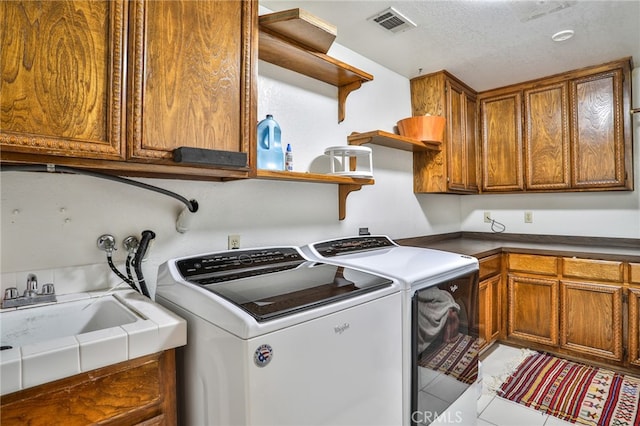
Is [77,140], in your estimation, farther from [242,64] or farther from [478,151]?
[478,151]

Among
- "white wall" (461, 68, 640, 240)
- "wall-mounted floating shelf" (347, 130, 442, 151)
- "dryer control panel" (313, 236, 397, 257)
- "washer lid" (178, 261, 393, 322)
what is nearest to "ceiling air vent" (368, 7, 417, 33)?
"wall-mounted floating shelf" (347, 130, 442, 151)

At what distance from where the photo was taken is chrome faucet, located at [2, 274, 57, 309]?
1.08 m

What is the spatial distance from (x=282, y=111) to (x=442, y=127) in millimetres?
1378

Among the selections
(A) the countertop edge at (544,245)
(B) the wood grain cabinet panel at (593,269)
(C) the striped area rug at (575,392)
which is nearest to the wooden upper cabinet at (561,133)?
(A) the countertop edge at (544,245)

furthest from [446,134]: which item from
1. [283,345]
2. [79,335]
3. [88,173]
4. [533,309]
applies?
[79,335]

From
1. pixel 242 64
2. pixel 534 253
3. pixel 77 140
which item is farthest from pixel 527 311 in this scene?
pixel 77 140

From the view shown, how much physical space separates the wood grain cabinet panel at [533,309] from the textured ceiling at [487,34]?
171 centimetres

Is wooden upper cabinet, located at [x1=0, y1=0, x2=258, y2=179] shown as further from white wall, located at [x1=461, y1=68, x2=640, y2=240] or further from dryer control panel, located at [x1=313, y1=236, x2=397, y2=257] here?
white wall, located at [x1=461, y1=68, x2=640, y2=240]

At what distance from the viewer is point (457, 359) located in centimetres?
167

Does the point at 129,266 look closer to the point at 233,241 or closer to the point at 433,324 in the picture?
the point at 233,241

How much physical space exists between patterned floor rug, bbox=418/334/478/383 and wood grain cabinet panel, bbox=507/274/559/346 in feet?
3.96

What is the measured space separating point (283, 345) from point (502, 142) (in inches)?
122

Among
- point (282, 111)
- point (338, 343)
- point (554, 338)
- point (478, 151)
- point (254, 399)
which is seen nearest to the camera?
point (254, 399)

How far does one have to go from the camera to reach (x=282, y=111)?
192 cm
